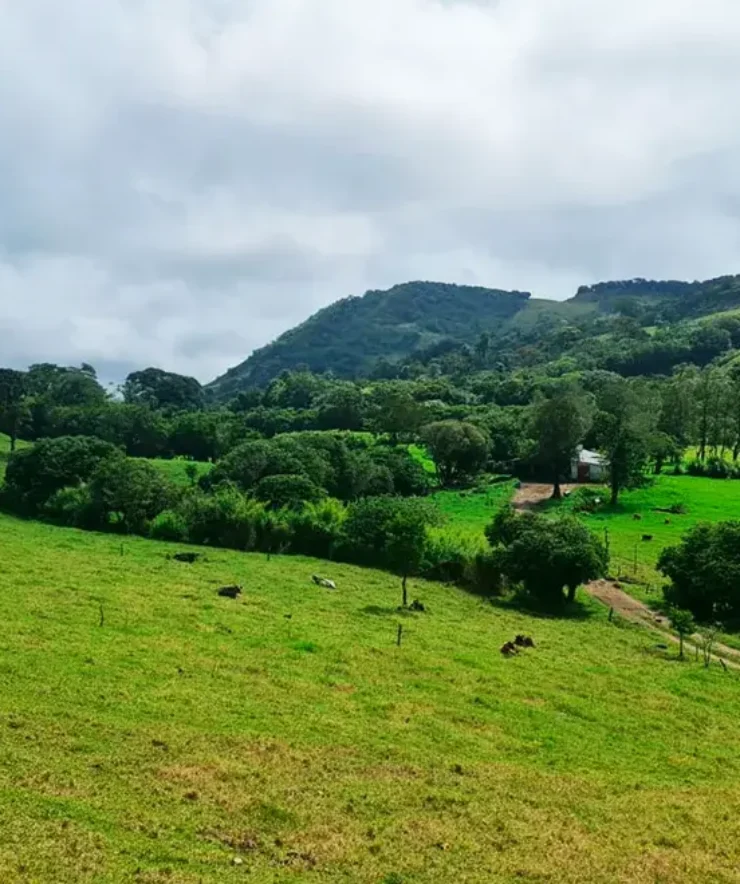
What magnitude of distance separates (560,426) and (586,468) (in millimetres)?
16893

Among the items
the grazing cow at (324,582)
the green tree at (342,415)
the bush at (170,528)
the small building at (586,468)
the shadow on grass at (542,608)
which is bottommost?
the shadow on grass at (542,608)

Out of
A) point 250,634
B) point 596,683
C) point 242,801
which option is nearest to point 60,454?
point 250,634

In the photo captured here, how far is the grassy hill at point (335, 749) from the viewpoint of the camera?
629 inches

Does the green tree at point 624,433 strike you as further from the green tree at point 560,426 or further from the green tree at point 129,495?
the green tree at point 129,495

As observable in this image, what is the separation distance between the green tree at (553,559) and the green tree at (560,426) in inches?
1674

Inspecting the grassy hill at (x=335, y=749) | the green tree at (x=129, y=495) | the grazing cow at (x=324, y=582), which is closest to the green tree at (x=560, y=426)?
the green tree at (x=129, y=495)

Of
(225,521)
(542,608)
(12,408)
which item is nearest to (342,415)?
(12,408)

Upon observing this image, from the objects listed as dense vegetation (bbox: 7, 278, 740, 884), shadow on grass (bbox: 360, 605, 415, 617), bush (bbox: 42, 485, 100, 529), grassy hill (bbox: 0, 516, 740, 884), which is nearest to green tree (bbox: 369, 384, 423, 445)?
dense vegetation (bbox: 7, 278, 740, 884)

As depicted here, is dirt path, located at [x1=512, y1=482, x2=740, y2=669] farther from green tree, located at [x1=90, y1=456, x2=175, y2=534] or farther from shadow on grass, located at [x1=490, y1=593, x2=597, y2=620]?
green tree, located at [x1=90, y1=456, x2=175, y2=534]

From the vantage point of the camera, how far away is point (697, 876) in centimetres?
1705

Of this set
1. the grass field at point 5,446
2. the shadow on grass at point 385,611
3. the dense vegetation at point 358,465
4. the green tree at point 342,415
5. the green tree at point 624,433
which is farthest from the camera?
the green tree at point 342,415

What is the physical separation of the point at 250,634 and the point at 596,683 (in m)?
14.4

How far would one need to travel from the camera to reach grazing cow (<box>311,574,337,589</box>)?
49378 millimetres

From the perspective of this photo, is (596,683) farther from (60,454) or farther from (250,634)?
(60,454)
